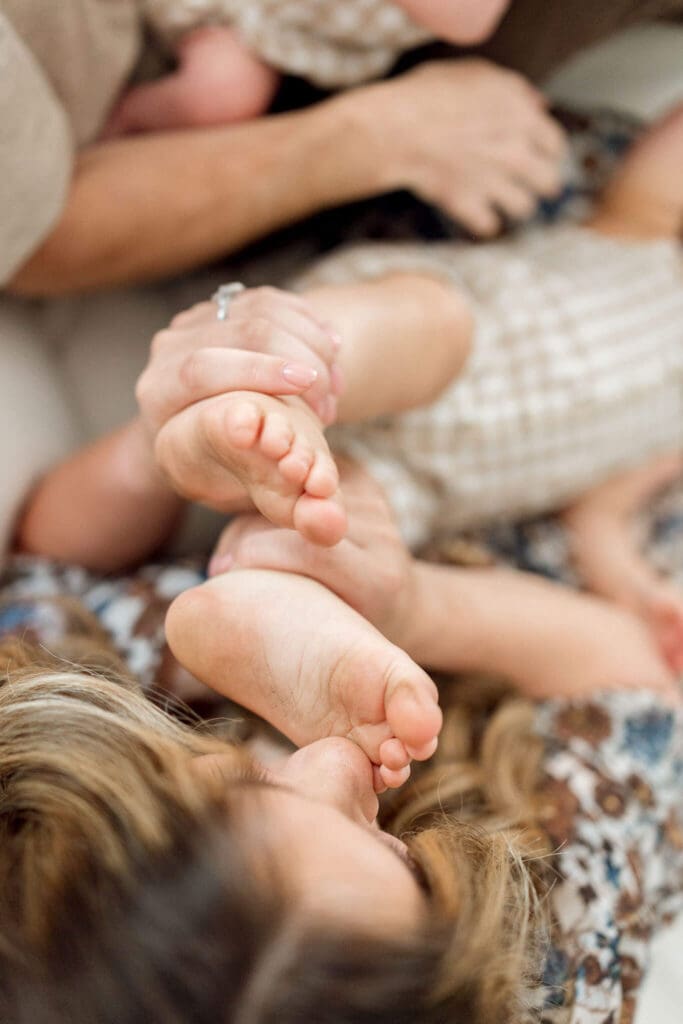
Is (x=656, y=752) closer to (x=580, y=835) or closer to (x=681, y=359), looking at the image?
(x=580, y=835)

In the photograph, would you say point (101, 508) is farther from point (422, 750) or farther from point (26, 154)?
point (422, 750)

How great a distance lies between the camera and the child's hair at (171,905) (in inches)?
12.7

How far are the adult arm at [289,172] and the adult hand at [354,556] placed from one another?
0.28 metres

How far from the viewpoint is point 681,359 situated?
0.80 metres

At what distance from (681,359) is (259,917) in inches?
25.3

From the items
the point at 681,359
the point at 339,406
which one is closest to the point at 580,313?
the point at 681,359

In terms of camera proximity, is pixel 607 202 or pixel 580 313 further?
pixel 607 202

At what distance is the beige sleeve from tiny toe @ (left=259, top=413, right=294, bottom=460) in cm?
31

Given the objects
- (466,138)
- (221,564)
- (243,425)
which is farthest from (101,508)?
(466,138)

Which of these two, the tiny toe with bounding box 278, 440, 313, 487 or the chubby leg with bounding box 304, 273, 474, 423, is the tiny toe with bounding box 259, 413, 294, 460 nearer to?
the tiny toe with bounding box 278, 440, 313, 487

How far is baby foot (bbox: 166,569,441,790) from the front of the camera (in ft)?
1.23

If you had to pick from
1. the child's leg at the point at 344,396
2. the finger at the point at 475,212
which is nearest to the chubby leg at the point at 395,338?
the child's leg at the point at 344,396

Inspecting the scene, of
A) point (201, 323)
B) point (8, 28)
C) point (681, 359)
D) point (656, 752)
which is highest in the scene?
point (8, 28)

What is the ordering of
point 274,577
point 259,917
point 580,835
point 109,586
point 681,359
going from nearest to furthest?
point 259,917, point 274,577, point 580,835, point 109,586, point 681,359
